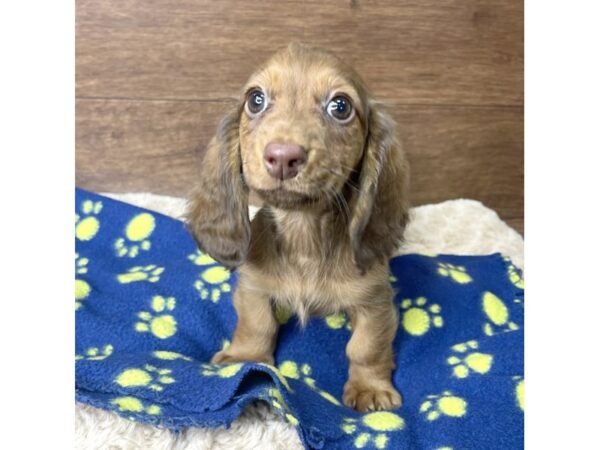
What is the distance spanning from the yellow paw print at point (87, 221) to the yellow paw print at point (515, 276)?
1.73 m

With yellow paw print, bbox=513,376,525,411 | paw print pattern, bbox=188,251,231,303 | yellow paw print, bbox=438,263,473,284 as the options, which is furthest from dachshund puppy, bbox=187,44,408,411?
yellow paw print, bbox=438,263,473,284

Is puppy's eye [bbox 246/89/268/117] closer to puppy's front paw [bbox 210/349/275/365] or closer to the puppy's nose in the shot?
the puppy's nose

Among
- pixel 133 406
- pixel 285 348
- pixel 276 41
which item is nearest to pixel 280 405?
pixel 133 406

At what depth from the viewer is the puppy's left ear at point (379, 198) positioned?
184cm

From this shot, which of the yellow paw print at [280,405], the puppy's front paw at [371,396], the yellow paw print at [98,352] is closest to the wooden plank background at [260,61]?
the yellow paw print at [98,352]

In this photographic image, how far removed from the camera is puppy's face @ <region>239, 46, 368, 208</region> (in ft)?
5.14

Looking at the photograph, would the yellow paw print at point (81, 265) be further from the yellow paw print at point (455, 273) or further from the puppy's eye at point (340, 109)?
the yellow paw print at point (455, 273)

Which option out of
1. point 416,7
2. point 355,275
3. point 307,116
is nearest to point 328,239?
point 355,275

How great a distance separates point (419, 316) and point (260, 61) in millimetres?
1488

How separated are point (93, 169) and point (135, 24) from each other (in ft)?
2.40

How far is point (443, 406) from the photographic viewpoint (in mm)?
1790

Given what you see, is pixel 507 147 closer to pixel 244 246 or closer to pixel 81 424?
pixel 244 246

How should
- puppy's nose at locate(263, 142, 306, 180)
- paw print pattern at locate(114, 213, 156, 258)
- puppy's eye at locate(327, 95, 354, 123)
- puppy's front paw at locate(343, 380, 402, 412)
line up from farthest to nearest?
1. paw print pattern at locate(114, 213, 156, 258)
2. puppy's front paw at locate(343, 380, 402, 412)
3. puppy's eye at locate(327, 95, 354, 123)
4. puppy's nose at locate(263, 142, 306, 180)

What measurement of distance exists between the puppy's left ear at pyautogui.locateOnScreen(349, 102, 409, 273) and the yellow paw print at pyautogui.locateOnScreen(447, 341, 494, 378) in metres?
0.41
